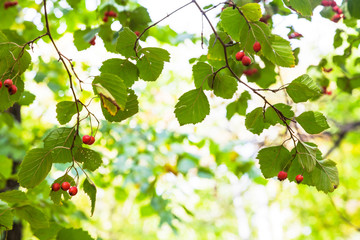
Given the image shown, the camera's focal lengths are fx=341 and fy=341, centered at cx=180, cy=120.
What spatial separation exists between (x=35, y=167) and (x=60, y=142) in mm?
89

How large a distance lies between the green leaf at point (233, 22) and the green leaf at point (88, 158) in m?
0.50

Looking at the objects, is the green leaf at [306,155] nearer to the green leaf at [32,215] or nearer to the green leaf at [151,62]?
the green leaf at [151,62]

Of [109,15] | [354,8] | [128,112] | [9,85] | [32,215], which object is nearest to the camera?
[9,85]

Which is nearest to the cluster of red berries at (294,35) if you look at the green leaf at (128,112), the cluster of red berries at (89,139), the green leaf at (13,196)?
the green leaf at (128,112)

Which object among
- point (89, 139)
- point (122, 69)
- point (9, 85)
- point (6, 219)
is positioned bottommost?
point (6, 219)

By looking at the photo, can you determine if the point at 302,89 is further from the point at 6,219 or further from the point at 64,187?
the point at 6,219

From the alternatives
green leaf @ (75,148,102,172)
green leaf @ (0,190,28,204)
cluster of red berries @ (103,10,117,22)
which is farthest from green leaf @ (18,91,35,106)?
green leaf @ (75,148,102,172)

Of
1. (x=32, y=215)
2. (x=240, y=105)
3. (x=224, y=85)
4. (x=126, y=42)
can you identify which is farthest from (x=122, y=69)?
(x=240, y=105)

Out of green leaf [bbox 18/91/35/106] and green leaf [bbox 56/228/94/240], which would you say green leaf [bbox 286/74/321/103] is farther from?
green leaf [bbox 18/91/35/106]

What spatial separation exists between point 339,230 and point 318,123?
853 cm

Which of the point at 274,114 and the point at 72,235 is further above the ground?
the point at 274,114

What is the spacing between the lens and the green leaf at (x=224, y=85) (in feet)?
3.11

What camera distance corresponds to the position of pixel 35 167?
893 millimetres

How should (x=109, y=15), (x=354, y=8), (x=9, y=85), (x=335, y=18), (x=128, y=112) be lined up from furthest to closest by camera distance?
(x=109, y=15)
(x=335, y=18)
(x=354, y=8)
(x=128, y=112)
(x=9, y=85)
